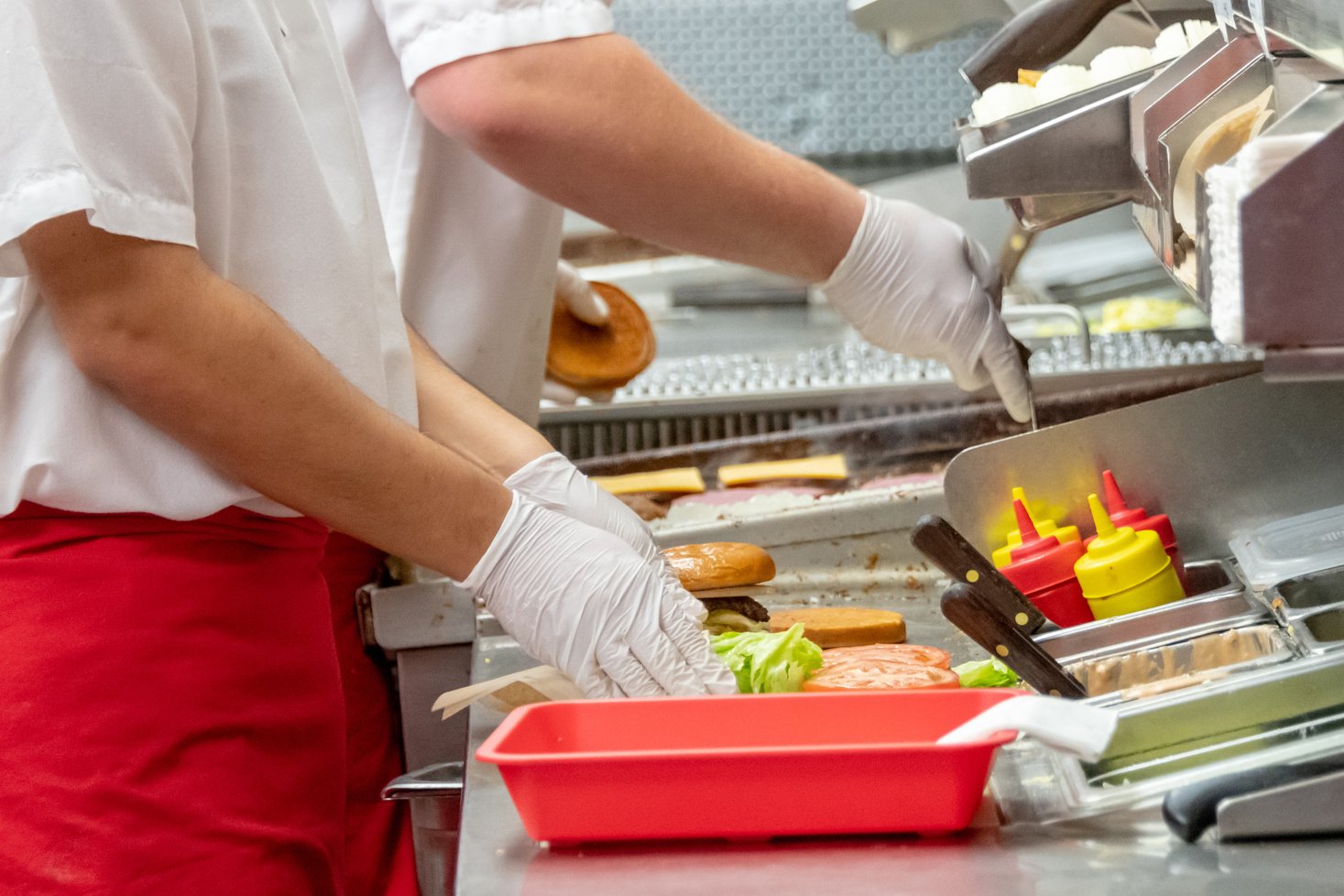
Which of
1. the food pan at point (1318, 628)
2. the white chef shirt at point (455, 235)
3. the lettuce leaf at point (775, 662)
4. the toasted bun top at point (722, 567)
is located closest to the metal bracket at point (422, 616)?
the toasted bun top at point (722, 567)

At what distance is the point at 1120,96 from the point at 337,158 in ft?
2.66

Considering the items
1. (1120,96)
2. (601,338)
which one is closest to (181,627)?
(1120,96)

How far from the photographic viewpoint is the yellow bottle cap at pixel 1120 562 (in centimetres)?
145

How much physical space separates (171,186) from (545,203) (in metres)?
0.98

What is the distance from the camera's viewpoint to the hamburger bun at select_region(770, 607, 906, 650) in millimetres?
1592

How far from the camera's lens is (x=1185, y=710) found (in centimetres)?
109

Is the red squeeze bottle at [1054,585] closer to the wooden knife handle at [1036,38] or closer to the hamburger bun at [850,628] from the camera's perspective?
→ the hamburger bun at [850,628]

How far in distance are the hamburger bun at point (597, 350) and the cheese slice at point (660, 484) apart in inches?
9.2

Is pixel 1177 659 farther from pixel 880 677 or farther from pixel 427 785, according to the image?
pixel 427 785

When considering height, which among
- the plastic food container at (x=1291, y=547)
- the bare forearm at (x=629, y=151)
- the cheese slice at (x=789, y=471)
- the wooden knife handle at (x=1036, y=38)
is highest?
the wooden knife handle at (x=1036, y=38)

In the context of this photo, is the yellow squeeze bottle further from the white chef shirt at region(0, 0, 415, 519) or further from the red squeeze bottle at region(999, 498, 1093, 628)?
the white chef shirt at region(0, 0, 415, 519)

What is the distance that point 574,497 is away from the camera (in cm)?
173

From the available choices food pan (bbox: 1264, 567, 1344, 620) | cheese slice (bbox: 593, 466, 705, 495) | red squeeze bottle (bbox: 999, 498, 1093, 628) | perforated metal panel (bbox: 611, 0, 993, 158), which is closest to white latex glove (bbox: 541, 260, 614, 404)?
cheese slice (bbox: 593, 466, 705, 495)

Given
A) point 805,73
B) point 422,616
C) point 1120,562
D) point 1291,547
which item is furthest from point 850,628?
point 805,73
